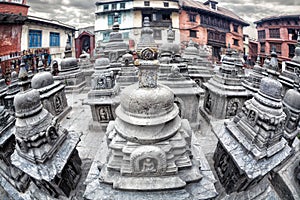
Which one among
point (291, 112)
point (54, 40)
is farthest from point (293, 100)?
point (54, 40)

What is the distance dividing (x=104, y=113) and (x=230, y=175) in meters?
5.64

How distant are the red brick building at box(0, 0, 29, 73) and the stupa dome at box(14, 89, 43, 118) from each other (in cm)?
1855

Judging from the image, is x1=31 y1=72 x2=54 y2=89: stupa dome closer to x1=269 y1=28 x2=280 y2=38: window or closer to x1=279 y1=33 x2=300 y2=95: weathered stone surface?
x1=279 y1=33 x2=300 y2=95: weathered stone surface

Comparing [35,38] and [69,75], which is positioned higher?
[35,38]

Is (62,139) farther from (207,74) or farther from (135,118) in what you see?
(207,74)

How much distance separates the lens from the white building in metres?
23.7

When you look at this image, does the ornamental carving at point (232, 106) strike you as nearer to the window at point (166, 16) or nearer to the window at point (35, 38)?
the window at point (35, 38)

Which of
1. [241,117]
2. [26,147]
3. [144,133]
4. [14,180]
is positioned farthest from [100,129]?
[241,117]

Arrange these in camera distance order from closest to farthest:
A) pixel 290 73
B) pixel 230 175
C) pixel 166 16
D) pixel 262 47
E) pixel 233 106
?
pixel 230 175
pixel 233 106
pixel 290 73
pixel 166 16
pixel 262 47

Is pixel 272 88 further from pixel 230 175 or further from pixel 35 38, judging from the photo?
pixel 35 38

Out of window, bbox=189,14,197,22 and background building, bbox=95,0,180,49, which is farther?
window, bbox=189,14,197,22

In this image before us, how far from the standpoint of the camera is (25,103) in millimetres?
4484

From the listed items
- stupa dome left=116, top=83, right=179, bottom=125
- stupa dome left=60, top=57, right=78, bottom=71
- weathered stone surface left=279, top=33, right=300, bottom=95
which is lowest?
stupa dome left=116, top=83, right=179, bottom=125

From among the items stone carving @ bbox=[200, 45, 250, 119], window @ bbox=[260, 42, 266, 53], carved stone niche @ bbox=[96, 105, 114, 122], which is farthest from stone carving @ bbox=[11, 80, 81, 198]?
window @ bbox=[260, 42, 266, 53]
